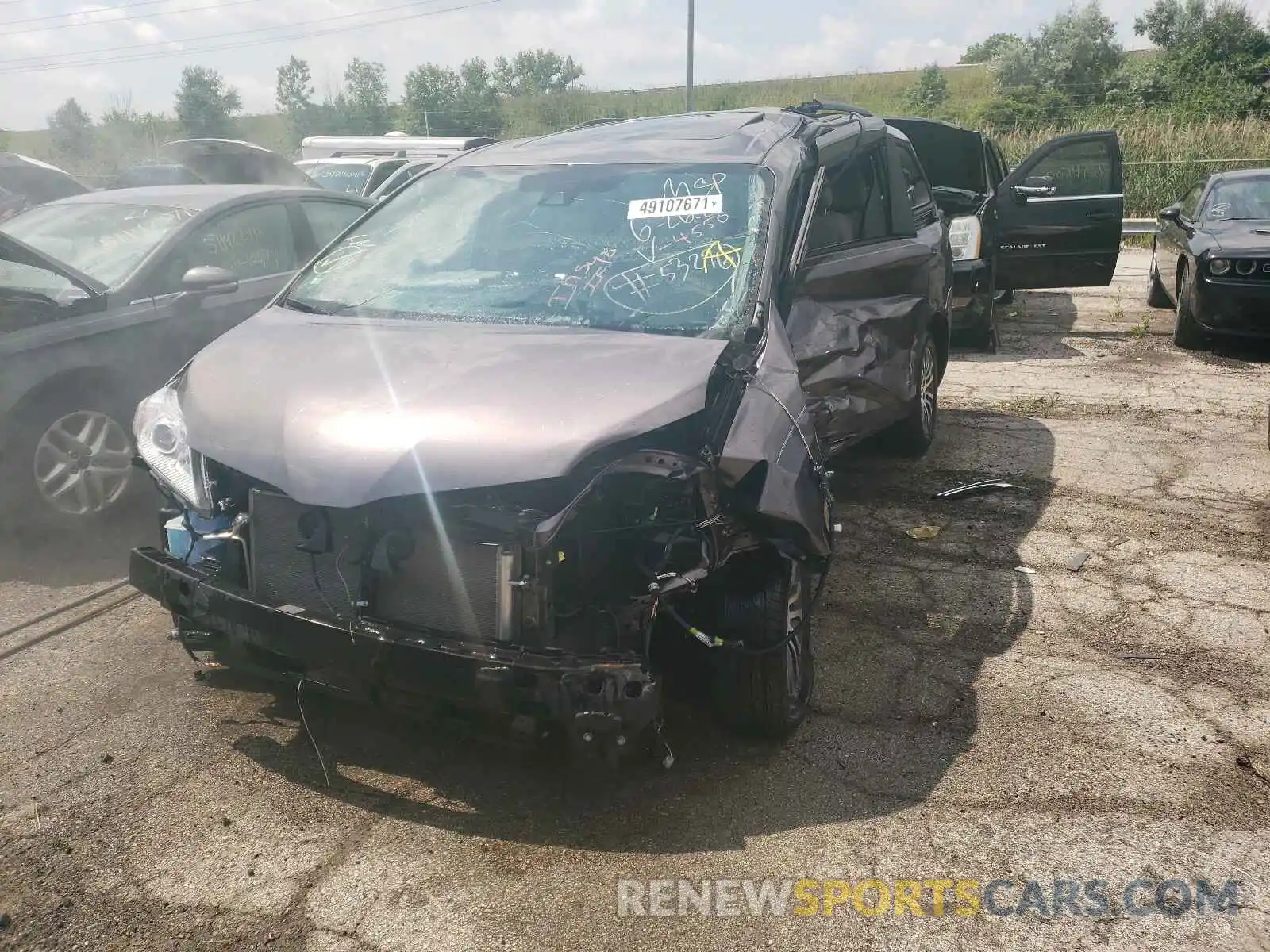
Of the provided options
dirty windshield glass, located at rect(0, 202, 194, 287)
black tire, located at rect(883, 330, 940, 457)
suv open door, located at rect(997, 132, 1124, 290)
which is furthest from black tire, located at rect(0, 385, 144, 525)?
suv open door, located at rect(997, 132, 1124, 290)

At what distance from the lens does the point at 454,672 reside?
8.77 feet

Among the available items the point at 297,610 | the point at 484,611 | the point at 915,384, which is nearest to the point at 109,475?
the point at 297,610

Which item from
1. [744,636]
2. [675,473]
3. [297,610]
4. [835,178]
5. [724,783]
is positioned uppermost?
[835,178]

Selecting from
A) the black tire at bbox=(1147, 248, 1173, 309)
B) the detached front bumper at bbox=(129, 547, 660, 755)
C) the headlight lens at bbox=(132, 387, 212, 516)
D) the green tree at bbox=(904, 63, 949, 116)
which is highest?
the green tree at bbox=(904, 63, 949, 116)

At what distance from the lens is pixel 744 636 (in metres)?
3.18

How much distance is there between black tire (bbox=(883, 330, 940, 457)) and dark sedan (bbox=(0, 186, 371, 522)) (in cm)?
360

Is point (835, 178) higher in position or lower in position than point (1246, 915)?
higher

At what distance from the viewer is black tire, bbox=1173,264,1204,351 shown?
9.16 metres

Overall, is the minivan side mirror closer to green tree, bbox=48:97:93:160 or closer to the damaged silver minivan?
the damaged silver minivan

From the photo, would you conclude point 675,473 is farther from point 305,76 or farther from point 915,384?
point 305,76

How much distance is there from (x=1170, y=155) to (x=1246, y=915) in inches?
919

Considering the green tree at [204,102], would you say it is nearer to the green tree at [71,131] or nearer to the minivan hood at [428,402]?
the green tree at [71,131]

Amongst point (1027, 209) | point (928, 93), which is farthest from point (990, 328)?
point (928, 93)

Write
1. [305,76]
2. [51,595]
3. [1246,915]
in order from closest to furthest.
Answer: [1246,915]
[51,595]
[305,76]
